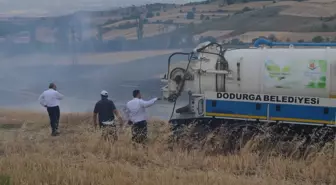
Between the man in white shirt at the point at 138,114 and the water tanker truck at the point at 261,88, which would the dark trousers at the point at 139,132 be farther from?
the water tanker truck at the point at 261,88

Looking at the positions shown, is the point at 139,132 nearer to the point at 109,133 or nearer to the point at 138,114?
the point at 138,114

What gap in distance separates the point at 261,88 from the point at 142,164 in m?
3.10

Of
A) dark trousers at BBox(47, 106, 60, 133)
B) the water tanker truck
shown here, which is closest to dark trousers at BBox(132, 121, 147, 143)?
the water tanker truck

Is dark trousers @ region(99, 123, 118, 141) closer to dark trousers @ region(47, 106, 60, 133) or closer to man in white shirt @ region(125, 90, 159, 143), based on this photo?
man in white shirt @ region(125, 90, 159, 143)

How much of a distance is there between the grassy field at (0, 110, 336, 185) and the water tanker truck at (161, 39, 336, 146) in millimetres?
629

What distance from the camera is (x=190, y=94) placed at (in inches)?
451

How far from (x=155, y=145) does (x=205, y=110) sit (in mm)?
1344

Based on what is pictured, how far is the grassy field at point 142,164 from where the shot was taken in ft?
24.2

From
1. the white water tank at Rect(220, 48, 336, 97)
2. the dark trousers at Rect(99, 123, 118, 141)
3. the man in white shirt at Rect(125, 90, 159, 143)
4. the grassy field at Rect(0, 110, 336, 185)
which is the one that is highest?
the white water tank at Rect(220, 48, 336, 97)

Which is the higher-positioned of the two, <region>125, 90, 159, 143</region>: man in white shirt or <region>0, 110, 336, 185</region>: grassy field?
<region>125, 90, 159, 143</region>: man in white shirt

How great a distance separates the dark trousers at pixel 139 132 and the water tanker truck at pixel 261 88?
71 centimetres

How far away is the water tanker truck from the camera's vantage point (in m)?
10.3

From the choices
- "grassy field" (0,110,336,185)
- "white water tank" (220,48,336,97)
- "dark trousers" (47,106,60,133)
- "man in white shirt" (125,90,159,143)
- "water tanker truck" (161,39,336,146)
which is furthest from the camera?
"dark trousers" (47,106,60,133)

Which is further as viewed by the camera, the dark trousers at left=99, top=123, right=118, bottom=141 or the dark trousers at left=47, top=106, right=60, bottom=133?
the dark trousers at left=47, top=106, right=60, bottom=133
